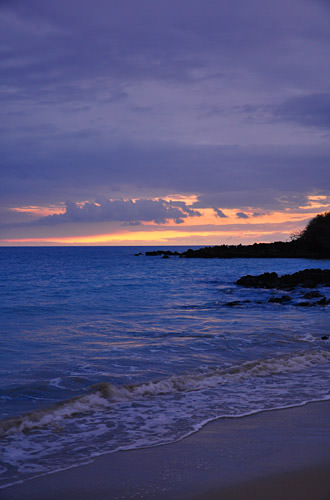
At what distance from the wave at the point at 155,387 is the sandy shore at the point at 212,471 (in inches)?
64.9

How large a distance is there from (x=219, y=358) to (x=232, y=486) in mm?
5867

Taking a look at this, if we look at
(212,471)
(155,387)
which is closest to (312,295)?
(155,387)

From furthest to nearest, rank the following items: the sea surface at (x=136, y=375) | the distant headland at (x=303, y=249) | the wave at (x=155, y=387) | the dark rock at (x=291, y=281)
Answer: the distant headland at (x=303, y=249) < the dark rock at (x=291, y=281) < the wave at (x=155, y=387) < the sea surface at (x=136, y=375)

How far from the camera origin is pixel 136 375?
8367 millimetres

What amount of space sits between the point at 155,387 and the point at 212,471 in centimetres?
332

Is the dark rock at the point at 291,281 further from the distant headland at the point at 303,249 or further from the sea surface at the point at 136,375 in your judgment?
the distant headland at the point at 303,249

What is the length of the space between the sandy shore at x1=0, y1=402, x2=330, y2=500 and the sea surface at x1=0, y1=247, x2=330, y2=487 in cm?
32

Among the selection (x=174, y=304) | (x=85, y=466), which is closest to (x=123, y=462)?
(x=85, y=466)

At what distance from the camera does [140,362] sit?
371 inches

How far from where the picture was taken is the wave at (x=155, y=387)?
236 inches

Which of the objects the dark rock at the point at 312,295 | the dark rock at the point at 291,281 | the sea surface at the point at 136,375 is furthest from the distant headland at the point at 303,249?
the sea surface at the point at 136,375

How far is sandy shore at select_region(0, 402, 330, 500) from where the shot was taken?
3902mm

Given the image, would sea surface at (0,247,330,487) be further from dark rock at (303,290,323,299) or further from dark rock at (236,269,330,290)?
dark rock at (236,269,330,290)

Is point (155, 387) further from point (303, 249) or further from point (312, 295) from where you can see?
point (303, 249)
